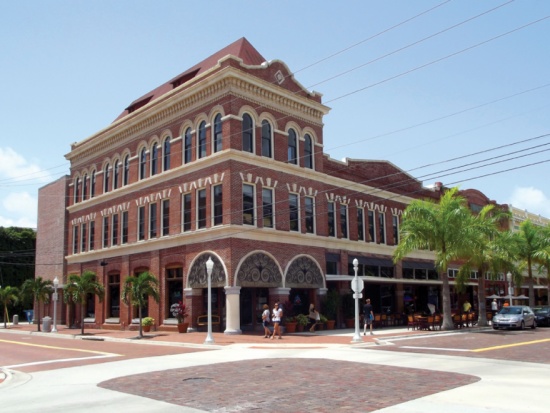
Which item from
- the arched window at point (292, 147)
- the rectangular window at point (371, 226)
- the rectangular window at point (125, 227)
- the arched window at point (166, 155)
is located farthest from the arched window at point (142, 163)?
the rectangular window at point (371, 226)

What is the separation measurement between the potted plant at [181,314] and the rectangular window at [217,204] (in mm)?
5051

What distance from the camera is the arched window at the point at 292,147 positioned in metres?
34.2

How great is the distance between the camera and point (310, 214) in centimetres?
3488

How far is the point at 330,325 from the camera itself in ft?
109

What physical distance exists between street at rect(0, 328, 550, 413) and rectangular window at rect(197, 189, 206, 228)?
34.2 feet

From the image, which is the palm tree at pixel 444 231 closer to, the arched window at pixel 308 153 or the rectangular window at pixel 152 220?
the arched window at pixel 308 153

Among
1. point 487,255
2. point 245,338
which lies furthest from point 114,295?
point 487,255

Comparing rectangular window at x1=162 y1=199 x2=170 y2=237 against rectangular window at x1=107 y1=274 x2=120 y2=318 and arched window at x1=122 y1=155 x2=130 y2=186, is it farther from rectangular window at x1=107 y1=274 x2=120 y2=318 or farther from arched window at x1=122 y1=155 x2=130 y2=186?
rectangular window at x1=107 y1=274 x2=120 y2=318

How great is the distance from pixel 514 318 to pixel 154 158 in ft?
78.5

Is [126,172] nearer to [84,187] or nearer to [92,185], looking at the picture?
[92,185]

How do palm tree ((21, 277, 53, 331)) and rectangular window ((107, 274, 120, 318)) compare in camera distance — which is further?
palm tree ((21, 277, 53, 331))

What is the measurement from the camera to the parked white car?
3203 centimetres

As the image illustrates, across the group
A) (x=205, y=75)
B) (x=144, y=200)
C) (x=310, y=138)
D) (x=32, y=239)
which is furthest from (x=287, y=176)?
(x=32, y=239)

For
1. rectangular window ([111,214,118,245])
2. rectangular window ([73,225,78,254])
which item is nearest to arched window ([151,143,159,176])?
rectangular window ([111,214,118,245])
